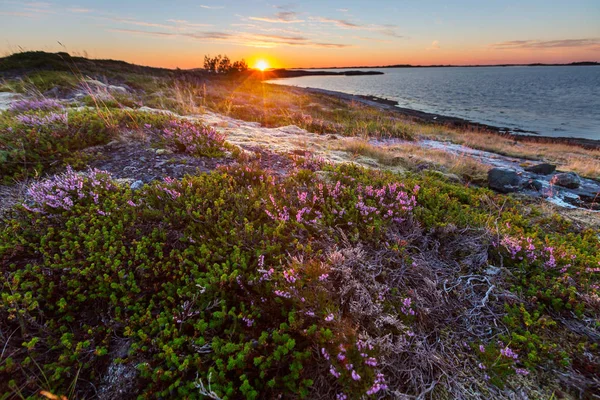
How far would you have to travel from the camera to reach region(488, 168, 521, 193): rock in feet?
24.7

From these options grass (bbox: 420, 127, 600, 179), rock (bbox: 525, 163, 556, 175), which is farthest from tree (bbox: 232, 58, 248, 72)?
rock (bbox: 525, 163, 556, 175)

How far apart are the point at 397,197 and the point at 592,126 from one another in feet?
183

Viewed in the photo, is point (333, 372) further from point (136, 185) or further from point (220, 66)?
point (220, 66)

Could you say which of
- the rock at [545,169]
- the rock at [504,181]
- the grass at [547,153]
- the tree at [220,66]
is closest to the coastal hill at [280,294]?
the rock at [504,181]

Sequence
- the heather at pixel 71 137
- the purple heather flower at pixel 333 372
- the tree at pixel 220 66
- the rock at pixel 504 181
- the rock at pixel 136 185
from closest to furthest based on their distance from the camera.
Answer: the purple heather flower at pixel 333 372
the rock at pixel 136 185
the heather at pixel 71 137
the rock at pixel 504 181
the tree at pixel 220 66

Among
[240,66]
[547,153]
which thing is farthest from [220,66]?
[547,153]

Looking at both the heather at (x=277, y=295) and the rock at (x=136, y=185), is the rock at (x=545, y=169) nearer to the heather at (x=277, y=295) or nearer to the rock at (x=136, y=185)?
the heather at (x=277, y=295)

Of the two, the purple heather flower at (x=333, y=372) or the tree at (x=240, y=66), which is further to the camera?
the tree at (x=240, y=66)

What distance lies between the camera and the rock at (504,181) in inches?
296

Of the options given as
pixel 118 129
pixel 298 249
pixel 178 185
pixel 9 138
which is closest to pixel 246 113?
pixel 118 129

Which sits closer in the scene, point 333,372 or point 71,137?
point 333,372

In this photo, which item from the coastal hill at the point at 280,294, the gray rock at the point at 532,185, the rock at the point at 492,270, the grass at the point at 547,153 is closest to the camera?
the coastal hill at the point at 280,294

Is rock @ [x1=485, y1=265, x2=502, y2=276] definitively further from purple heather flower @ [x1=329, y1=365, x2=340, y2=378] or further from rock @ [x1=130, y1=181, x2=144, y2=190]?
rock @ [x1=130, y1=181, x2=144, y2=190]

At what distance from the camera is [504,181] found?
25.3 feet
